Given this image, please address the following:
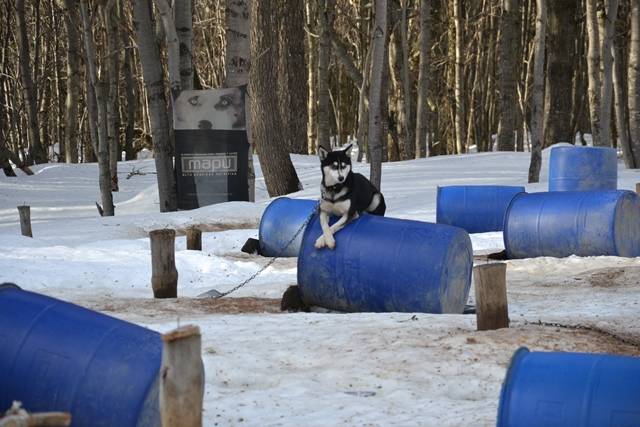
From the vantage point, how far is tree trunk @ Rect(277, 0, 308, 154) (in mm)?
21422

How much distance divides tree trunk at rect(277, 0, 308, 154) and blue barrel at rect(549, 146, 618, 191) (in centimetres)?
762

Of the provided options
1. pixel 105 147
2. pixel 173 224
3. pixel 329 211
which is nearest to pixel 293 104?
pixel 105 147

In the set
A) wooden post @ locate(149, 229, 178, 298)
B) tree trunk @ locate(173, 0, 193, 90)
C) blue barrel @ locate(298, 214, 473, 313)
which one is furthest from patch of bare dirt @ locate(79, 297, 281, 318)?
tree trunk @ locate(173, 0, 193, 90)

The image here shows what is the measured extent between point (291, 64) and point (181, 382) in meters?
18.6

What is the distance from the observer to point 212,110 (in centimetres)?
1569

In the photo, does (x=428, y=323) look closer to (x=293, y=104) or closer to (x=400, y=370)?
(x=400, y=370)

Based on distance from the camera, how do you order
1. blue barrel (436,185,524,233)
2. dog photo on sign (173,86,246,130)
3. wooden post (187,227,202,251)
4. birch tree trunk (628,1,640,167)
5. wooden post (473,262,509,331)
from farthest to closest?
birch tree trunk (628,1,640,167), dog photo on sign (173,86,246,130), blue barrel (436,185,524,233), wooden post (187,227,202,251), wooden post (473,262,509,331)

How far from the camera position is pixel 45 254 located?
1063 centimetres

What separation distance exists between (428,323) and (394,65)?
2241 cm

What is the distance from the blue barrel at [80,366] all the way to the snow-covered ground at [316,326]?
24.6 inches

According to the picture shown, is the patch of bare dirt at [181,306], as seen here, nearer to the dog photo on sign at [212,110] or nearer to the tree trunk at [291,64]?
the dog photo on sign at [212,110]

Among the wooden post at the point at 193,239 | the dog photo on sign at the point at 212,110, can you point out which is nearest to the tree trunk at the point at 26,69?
the dog photo on sign at the point at 212,110

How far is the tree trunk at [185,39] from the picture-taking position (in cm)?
1702

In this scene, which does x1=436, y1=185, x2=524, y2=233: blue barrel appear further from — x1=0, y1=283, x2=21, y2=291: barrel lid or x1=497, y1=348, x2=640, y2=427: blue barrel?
x1=497, y1=348, x2=640, y2=427: blue barrel
